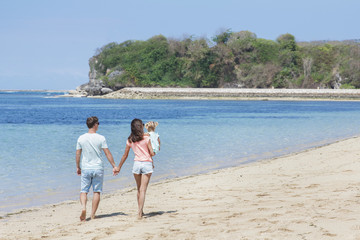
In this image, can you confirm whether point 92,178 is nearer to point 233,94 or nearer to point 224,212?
point 224,212

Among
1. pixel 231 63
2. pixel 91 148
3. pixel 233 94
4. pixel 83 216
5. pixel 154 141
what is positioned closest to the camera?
pixel 91 148

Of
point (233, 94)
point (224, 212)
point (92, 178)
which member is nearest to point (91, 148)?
point (92, 178)

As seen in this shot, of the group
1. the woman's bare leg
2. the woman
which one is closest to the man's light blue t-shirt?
the woman

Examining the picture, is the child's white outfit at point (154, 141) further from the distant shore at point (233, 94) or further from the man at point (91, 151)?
the distant shore at point (233, 94)

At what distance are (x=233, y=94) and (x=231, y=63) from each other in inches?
470

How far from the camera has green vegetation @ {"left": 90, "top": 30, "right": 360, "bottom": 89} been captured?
9306cm

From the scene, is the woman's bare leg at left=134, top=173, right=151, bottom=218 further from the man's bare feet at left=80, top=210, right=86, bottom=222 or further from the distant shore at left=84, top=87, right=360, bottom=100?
the distant shore at left=84, top=87, right=360, bottom=100

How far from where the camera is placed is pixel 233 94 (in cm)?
9162

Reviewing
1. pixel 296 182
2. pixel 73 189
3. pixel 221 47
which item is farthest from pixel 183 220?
pixel 221 47

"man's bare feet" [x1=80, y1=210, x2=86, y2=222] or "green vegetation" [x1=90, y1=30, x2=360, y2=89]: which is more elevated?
"green vegetation" [x1=90, y1=30, x2=360, y2=89]

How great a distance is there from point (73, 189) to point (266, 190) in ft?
13.8

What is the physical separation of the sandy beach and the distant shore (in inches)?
2970

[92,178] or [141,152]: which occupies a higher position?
[141,152]

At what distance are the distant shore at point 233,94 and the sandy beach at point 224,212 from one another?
248ft
